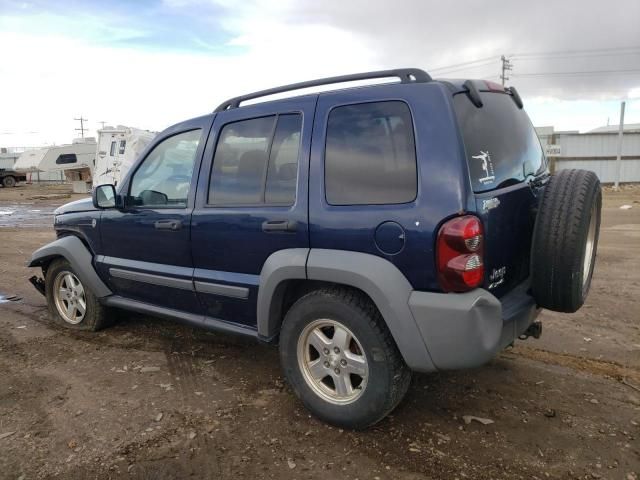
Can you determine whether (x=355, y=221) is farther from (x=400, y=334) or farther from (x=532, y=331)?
(x=532, y=331)

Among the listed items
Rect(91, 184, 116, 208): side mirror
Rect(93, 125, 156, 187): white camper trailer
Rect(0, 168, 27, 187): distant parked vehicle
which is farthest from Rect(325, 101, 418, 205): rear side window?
Rect(0, 168, 27, 187): distant parked vehicle

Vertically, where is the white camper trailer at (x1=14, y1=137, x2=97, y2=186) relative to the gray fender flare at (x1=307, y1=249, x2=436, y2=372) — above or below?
above

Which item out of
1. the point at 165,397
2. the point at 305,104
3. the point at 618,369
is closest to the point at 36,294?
the point at 165,397

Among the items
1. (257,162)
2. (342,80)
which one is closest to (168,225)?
(257,162)

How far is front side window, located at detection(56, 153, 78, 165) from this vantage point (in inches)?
1192

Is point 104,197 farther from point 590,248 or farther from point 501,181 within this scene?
point 590,248

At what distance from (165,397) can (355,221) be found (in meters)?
1.88

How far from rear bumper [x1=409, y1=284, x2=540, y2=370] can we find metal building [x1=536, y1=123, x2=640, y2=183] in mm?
24399

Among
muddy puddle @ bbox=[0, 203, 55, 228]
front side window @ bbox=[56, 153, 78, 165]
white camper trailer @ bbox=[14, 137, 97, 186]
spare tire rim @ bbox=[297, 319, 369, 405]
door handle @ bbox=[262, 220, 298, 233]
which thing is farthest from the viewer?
front side window @ bbox=[56, 153, 78, 165]

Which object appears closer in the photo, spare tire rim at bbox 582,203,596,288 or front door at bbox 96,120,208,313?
spare tire rim at bbox 582,203,596,288

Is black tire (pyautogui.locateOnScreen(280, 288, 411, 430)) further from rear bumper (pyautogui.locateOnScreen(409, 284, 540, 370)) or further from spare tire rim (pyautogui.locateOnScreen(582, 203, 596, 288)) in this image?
spare tire rim (pyautogui.locateOnScreen(582, 203, 596, 288))

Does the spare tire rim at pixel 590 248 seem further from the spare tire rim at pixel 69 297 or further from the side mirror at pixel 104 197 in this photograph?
the spare tire rim at pixel 69 297

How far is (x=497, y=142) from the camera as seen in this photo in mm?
2986

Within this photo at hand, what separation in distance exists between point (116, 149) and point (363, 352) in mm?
17971
